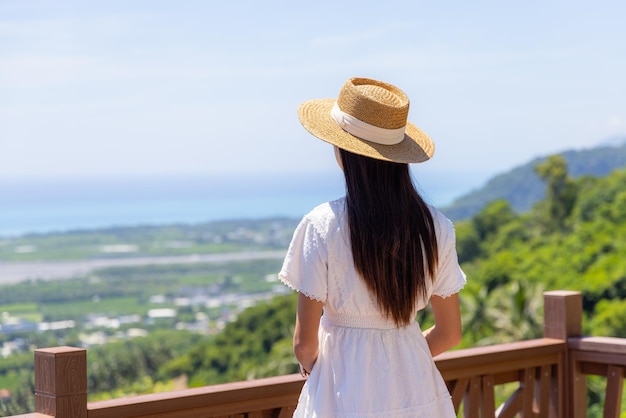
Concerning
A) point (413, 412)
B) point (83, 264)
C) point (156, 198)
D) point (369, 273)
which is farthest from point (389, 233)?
point (156, 198)

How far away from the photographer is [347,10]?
98.6 metres

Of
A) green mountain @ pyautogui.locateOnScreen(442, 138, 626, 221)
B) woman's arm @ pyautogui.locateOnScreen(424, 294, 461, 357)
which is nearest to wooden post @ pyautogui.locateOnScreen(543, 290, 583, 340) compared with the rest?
woman's arm @ pyautogui.locateOnScreen(424, 294, 461, 357)

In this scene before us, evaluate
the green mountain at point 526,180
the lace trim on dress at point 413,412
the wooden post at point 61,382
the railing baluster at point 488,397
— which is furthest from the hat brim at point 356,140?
the green mountain at point 526,180

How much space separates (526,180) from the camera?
236 ft

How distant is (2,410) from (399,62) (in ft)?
325

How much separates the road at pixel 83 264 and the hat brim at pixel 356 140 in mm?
60001

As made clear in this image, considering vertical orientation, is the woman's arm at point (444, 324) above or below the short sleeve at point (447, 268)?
below

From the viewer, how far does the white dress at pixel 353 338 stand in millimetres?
1719

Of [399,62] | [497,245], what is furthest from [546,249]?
[399,62]

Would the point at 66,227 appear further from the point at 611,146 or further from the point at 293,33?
the point at 611,146

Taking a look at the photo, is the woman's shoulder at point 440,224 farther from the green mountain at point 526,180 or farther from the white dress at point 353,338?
the green mountain at point 526,180

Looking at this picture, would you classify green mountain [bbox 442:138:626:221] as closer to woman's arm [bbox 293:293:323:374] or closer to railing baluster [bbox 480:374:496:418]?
railing baluster [bbox 480:374:496:418]

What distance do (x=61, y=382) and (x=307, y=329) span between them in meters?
0.51

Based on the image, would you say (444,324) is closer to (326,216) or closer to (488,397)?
(326,216)
